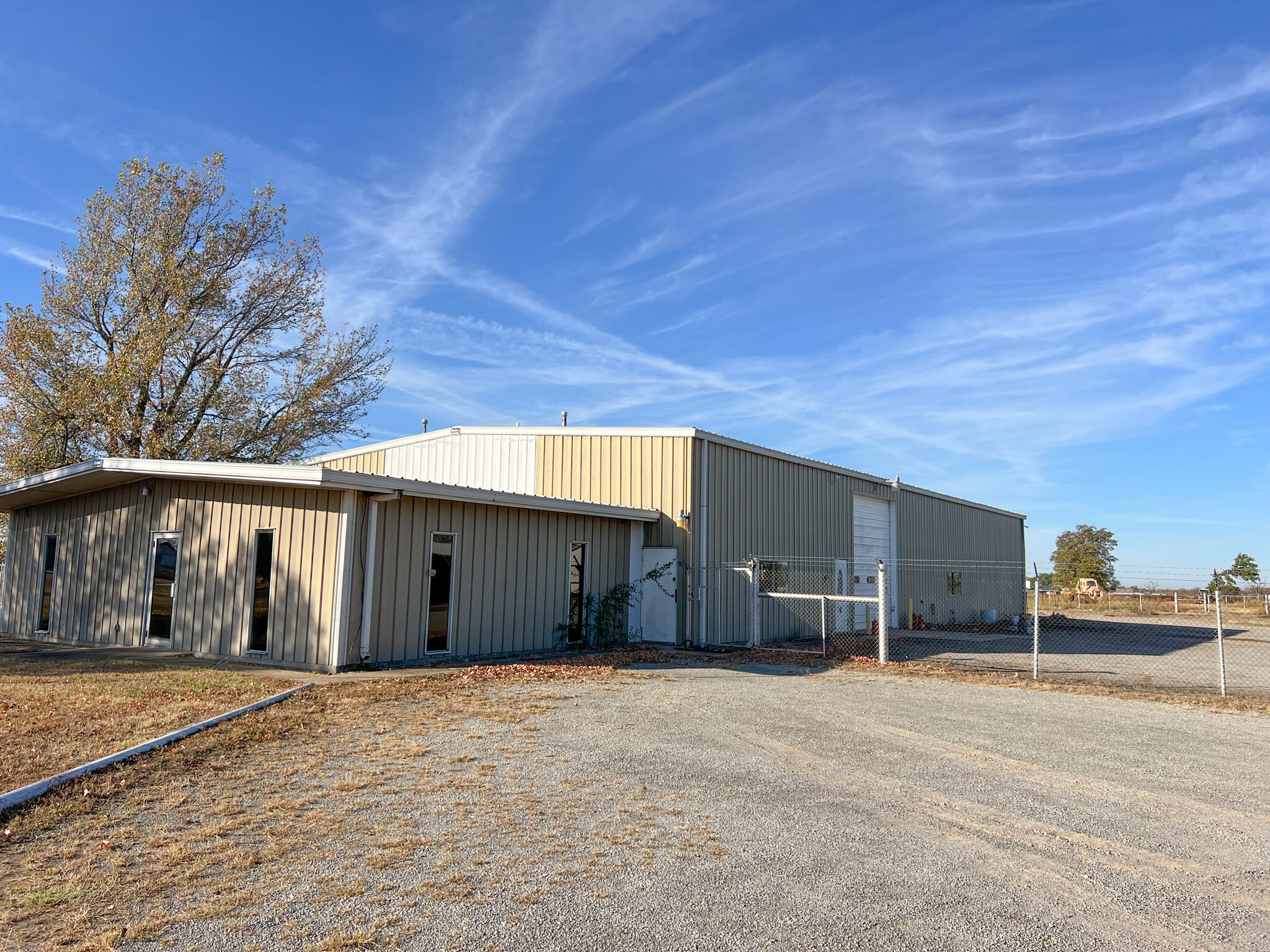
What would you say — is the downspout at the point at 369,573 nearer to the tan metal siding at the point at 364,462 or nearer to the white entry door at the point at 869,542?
the tan metal siding at the point at 364,462

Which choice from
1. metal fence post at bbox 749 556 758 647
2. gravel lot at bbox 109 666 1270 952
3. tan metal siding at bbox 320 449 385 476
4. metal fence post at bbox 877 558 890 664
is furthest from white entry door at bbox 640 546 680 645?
tan metal siding at bbox 320 449 385 476

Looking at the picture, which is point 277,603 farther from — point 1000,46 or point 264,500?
point 1000,46

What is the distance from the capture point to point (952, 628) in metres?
25.9

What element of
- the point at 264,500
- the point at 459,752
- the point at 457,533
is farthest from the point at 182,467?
the point at 459,752

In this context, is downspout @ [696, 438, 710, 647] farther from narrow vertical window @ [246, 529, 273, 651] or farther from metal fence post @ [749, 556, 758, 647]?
narrow vertical window @ [246, 529, 273, 651]

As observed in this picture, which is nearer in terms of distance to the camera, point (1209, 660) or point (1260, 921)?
point (1260, 921)

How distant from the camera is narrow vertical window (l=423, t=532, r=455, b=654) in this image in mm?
12977

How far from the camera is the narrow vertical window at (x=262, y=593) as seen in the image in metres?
12.5

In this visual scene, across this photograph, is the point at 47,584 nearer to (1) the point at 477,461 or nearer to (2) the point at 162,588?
(2) the point at 162,588

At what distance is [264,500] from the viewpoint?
41.8ft

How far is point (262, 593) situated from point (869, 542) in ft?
54.9

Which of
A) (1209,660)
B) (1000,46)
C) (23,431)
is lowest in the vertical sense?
(1209,660)

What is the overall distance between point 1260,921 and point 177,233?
84.0 feet

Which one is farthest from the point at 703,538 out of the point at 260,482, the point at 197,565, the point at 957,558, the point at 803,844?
the point at 957,558
